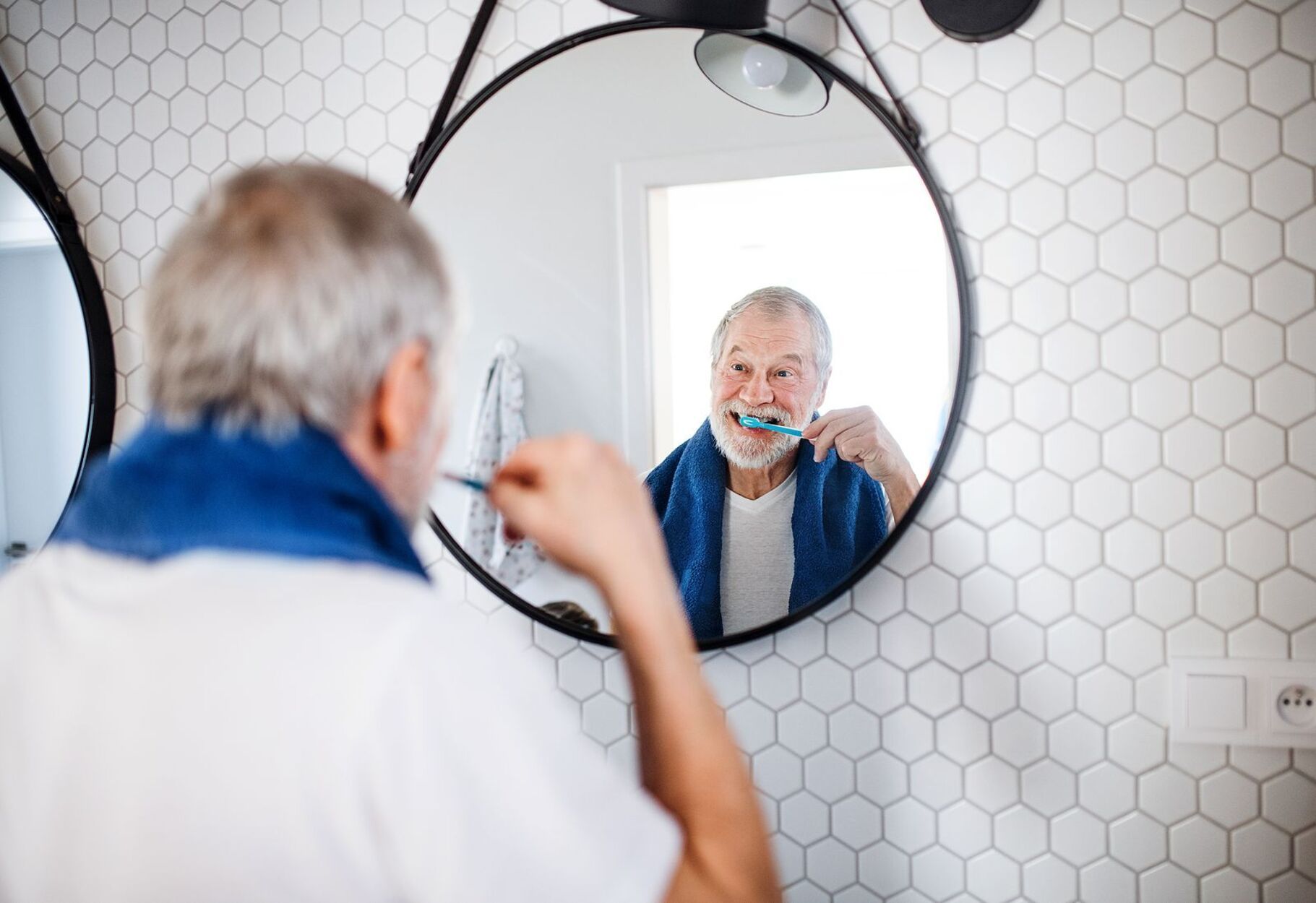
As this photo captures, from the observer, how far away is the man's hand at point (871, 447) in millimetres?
1003

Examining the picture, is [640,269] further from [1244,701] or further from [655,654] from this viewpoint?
[1244,701]

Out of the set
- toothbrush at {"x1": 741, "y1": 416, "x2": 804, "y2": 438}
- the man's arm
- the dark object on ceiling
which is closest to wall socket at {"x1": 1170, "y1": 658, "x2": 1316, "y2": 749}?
toothbrush at {"x1": 741, "y1": 416, "x2": 804, "y2": 438}

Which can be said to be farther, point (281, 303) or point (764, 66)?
point (764, 66)

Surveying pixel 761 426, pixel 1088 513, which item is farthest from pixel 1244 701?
pixel 761 426

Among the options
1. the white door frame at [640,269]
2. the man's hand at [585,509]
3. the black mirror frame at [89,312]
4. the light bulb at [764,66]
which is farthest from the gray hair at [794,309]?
the black mirror frame at [89,312]

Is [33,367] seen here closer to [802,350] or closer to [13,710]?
[13,710]

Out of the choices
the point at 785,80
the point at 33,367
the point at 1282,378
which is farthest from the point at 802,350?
the point at 33,367

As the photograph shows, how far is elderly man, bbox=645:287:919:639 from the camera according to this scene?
1.01 metres

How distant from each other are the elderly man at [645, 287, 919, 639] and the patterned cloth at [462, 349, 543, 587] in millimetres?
173

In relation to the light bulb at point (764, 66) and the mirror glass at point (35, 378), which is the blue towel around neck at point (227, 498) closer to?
the light bulb at point (764, 66)

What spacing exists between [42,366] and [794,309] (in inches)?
39.4

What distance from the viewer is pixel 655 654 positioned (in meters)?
0.65

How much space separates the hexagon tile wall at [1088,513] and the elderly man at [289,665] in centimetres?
48

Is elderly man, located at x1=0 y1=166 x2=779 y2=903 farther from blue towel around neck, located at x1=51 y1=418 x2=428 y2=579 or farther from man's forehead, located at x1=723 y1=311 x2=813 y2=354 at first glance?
man's forehead, located at x1=723 y1=311 x2=813 y2=354
